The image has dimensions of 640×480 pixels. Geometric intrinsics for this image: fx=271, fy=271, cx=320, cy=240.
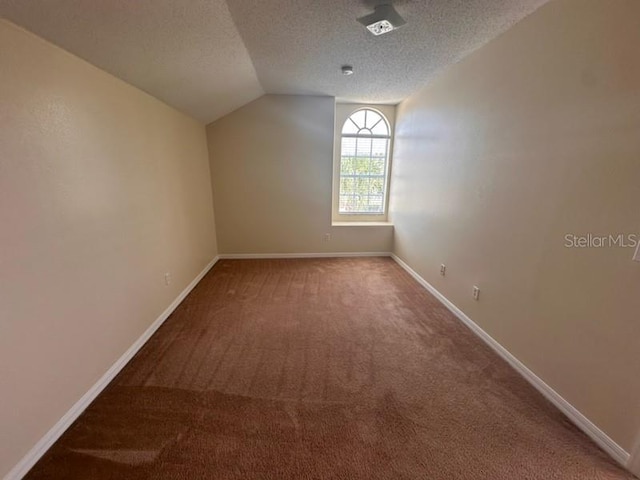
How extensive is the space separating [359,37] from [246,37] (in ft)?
2.89

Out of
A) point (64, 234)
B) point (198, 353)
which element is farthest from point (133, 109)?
point (198, 353)

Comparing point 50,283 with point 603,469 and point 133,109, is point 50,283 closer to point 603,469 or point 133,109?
point 133,109

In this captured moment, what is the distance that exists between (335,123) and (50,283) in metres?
3.90

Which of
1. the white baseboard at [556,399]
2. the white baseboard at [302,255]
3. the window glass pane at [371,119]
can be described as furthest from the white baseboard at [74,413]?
the window glass pane at [371,119]

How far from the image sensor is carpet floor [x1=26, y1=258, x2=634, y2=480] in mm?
1290

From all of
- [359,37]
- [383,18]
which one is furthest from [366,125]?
[383,18]

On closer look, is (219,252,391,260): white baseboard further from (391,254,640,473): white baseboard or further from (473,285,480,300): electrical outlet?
(473,285,480,300): electrical outlet

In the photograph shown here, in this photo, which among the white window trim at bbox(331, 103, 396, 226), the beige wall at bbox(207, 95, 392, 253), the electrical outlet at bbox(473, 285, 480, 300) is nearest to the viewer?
the electrical outlet at bbox(473, 285, 480, 300)

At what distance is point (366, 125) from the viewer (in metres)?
4.41

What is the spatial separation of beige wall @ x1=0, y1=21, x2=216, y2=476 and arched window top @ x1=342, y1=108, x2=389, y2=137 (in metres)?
2.85

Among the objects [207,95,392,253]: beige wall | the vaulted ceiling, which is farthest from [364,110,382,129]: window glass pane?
the vaulted ceiling

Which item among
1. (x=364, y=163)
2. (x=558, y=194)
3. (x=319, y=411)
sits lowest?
(x=319, y=411)

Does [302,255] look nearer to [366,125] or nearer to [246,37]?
[366,125]

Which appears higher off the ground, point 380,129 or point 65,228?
point 380,129
